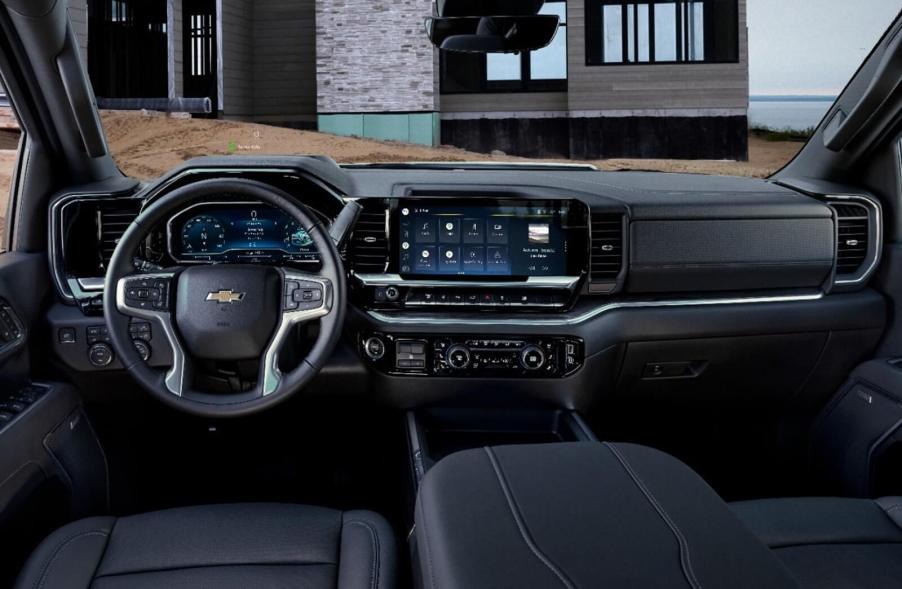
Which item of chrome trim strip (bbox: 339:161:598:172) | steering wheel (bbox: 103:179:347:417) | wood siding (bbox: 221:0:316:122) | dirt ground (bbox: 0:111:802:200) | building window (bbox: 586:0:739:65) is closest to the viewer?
steering wheel (bbox: 103:179:347:417)

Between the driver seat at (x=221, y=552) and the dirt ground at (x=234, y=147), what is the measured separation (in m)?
1.19

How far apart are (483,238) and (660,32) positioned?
1545cm

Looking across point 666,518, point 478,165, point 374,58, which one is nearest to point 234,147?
point 478,165

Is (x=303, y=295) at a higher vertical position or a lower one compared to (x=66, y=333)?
higher

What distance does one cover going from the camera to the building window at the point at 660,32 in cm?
1675

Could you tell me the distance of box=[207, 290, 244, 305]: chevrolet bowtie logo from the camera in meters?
2.19

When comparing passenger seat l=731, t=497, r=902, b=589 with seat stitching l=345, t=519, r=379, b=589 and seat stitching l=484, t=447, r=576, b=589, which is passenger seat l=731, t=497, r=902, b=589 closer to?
seat stitching l=484, t=447, r=576, b=589

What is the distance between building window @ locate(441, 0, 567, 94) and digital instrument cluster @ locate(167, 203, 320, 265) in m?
14.9

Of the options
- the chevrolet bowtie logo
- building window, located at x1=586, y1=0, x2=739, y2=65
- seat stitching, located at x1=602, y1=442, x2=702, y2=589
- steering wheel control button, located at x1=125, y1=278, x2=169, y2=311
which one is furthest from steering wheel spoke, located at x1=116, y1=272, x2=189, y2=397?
building window, located at x1=586, y1=0, x2=739, y2=65

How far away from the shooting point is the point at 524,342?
8.95ft

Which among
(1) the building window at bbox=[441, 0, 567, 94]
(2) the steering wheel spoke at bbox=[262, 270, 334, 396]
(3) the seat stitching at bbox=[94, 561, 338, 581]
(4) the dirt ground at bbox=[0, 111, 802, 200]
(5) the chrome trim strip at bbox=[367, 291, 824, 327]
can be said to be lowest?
(3) the seat stitching at bbox=[94, 561, 338, 581]

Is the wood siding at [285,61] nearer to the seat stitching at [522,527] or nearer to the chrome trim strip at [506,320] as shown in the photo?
the chrome trim strip at [506,320]

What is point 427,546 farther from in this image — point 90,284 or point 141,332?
point 90,284

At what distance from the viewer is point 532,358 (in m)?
2.74
